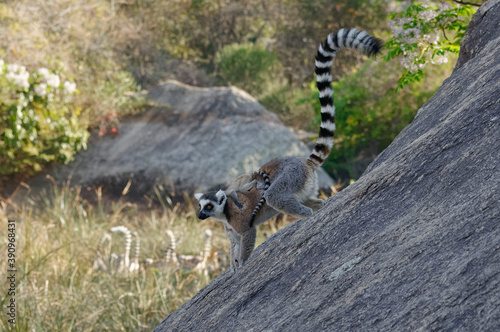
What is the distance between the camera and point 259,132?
33.4 ft

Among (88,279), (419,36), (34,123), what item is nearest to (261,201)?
(419,36)

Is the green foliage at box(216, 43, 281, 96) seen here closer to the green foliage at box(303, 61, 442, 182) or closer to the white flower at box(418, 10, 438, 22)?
the green foliage at box(303, 61, 442, 182)

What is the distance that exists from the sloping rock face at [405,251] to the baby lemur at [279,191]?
7.7 inches

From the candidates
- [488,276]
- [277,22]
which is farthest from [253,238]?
[277,22]

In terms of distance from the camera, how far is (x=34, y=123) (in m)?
10.4

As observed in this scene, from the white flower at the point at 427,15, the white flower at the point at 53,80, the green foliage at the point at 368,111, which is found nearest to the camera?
the white flower at the point at 427,15

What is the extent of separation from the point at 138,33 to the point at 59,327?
13836 mm

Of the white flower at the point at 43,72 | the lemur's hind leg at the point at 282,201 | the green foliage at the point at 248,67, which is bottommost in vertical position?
the lemur's hind leg at the point at 282,201

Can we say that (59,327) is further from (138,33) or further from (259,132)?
(138,33)

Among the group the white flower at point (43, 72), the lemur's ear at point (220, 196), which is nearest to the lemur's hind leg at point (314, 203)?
the lemur's ear at point (220, 196)

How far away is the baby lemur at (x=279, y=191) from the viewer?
107 inches

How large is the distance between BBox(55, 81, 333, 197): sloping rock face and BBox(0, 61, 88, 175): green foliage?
0.51 meters

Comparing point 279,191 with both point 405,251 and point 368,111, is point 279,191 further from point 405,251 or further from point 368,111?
point 368,111

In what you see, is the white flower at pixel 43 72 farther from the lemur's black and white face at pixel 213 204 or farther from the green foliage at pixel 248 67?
the lemur's black and white face at pixel 213 204
